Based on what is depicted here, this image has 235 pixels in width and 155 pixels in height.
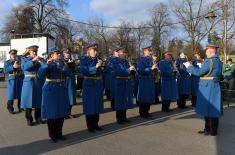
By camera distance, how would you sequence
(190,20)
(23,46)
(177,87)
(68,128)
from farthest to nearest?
(190,20)
(23,46)
(177,87)
(68,128)

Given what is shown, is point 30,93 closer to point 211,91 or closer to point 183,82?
point 211,91

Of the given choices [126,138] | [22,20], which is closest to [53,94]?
[126,138]

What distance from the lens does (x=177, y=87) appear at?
11.0 m

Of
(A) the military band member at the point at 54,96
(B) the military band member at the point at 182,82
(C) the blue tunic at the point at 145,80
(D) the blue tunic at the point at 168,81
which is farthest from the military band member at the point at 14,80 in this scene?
(B) the military band member at the point at 182,82

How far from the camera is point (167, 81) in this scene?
10.4 meters

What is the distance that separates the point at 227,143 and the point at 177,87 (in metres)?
4.54

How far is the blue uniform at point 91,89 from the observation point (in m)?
7.35

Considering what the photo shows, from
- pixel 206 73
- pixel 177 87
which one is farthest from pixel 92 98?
pixel 177 87

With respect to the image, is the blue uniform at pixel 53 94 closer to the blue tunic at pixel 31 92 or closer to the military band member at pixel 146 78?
the blue tunic at pixel 31 92

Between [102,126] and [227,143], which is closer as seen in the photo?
[227,143]

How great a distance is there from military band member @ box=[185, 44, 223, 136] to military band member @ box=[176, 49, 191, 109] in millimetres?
3595

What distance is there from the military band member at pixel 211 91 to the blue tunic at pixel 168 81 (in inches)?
116

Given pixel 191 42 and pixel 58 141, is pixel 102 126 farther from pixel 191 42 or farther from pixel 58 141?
pixel 191 42

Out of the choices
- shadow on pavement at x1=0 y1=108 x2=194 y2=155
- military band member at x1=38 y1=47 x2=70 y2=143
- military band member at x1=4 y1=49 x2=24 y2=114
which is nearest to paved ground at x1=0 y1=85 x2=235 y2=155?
shadow on pavement at x1=0 y1=108 x2=194 y2=155
